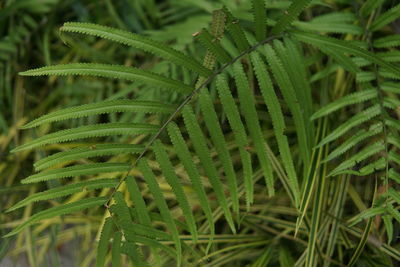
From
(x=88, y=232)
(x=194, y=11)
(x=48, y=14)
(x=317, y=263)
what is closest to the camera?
(x=317, y=263)

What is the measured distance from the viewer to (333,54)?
85 centimetres

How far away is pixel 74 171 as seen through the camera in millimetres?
764

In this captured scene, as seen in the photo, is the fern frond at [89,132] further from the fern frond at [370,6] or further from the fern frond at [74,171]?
the fern frond at [370,6]

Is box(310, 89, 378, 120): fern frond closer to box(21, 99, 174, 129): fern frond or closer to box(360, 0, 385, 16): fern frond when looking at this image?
box(360, 0, 385, 16): fern frond

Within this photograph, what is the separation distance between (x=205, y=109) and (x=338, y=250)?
0.44 metres

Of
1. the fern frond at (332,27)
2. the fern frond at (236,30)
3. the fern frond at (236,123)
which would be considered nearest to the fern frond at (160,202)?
the fern frond at (236,123)

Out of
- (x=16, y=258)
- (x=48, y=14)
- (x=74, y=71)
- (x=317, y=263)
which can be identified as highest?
(x=48, y=14)

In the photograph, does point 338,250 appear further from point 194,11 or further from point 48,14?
point 48,14

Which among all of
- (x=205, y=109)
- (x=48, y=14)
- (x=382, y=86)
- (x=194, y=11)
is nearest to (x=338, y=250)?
(x=382, y=86)

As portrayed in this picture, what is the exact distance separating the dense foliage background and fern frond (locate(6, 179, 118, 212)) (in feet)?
0.75

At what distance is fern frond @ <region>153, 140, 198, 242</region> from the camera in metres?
0.77

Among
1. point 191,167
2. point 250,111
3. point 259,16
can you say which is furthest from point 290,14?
point 191,167

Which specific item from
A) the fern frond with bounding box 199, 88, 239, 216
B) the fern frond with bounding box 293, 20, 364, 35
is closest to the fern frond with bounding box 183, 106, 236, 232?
the fern frond with bounding box 199, 88, 239, 216

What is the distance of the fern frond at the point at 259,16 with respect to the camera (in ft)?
2.68
